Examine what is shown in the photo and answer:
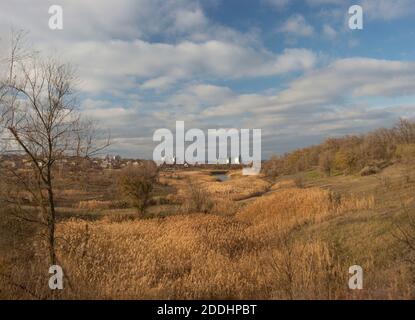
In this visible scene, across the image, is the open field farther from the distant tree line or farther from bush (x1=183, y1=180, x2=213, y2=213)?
the distant tree line

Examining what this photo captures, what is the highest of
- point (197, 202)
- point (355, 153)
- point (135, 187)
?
point (355, 153)

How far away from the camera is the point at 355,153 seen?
200 feet

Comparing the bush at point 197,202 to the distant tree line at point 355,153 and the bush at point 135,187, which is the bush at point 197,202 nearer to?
the bush at point 135,187

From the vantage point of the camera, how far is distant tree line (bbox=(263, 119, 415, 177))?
53.7 meters

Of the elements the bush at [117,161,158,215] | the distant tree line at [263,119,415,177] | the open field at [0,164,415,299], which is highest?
the distant tree line at [263,119,415,177]

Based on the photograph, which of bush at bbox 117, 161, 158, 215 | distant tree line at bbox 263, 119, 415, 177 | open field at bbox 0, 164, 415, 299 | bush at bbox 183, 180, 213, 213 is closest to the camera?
open field at bbox 0, 164, 415, 299

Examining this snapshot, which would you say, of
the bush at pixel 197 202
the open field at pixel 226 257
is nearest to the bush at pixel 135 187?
the bush at pixel 197 202

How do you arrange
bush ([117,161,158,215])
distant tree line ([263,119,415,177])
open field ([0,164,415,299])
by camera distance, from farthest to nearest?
1. distant tree line ([263,119,415,177])
2. bush ([117,161,158,215])
3. open field ([0,164,415,299])

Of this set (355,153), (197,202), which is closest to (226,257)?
(197,202)

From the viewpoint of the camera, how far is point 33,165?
767cm

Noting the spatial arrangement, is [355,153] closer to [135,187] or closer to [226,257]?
[135,187]

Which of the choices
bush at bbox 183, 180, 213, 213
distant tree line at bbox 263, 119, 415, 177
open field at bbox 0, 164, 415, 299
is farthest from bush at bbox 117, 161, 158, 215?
distant tree line at bbox 263, 119, 415, 177
